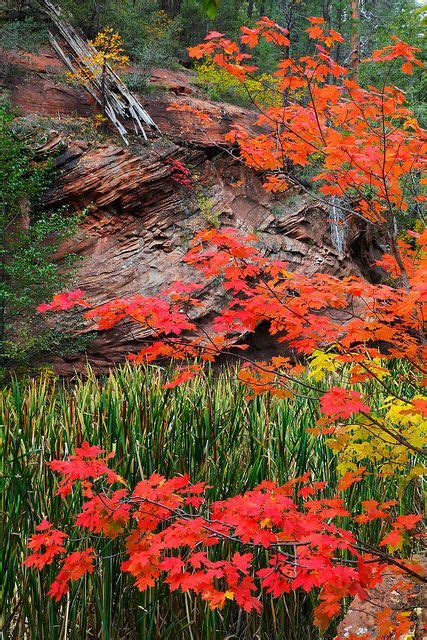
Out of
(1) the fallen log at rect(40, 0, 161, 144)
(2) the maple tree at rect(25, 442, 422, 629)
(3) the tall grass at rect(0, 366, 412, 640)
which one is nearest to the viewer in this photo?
(2) the maple tree at rect(25, 442, 422, 629)

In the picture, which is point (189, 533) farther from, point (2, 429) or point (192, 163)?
point (192, 163)

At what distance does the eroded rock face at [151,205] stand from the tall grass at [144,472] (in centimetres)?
417

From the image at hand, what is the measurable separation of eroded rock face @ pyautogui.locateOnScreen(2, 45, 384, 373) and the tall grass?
417 cm

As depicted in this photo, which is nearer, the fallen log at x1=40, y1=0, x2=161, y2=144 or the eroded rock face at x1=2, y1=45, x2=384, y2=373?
the eroded rock face at x1=2, y1=45, x2=384, y2=373

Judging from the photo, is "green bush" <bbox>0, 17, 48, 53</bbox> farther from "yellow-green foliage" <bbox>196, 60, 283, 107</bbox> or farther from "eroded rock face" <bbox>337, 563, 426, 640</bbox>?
"eroded rock face" <bbox>337, 563, 426, 640</bbox>

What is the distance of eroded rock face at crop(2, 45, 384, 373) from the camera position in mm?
7512

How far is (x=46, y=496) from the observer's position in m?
2.50

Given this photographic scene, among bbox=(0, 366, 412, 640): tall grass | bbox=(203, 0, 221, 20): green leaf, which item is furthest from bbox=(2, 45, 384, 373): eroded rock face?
bbox=(203, 0, 221, 20): green leaf

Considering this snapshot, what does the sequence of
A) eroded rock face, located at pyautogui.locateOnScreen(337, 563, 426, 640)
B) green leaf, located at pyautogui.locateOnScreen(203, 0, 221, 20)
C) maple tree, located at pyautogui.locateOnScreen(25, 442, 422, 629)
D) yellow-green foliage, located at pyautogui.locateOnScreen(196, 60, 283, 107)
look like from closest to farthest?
green leaf, located at pyautogui.locateOnScreen(203, 0, 221, 20) → maple tree, located at pyautogui.locateOnScreen(25, 442, 422, 629) → eroded rock face, located at pyautogui.locateOnScreen(337, 563, 426, 640) → yellow-green foliage, located at pyautogui.locateOnScreen(196, 60, 283, 107)

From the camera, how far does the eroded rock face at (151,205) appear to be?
24.6 ft

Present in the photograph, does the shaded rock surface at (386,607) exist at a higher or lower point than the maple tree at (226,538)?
lower

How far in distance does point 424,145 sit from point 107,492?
250 centimetres

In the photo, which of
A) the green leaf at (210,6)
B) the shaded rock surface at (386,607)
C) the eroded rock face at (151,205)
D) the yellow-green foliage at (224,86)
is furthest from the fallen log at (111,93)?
the shaded rock surface at (386,607)

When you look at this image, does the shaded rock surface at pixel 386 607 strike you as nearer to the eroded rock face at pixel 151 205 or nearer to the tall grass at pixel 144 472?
the tall grass at pixel 144 472
